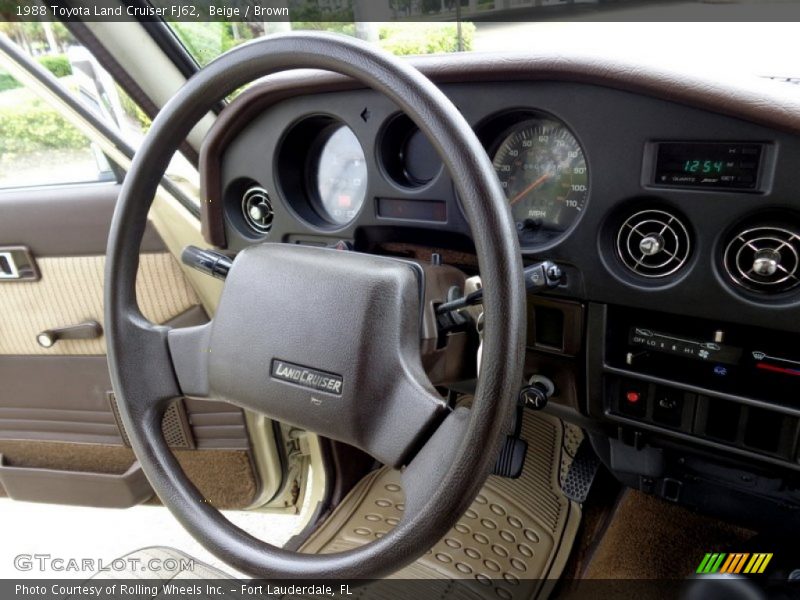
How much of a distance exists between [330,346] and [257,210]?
0.58m

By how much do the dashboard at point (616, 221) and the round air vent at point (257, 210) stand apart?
0.7 inches

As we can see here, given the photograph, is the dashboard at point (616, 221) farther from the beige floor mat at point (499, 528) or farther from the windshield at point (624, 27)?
the beige floor mat at point (499, 528)

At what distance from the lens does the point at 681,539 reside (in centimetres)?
147

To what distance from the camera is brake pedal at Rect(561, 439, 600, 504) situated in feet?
5.11

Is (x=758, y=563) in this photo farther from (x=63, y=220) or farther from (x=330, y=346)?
(x=63, y=220)

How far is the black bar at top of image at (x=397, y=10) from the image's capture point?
103 cm

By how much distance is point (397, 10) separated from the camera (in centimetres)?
117

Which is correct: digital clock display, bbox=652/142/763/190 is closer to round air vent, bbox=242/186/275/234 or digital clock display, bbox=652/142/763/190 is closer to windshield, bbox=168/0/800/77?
windshield, bbox=168/0/800/77

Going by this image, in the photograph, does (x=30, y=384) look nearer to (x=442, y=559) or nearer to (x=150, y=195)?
(x=150, y=195)

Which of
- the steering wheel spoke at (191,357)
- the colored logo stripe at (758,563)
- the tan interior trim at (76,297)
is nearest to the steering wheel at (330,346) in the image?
the steering wheel spoke at (191,357)

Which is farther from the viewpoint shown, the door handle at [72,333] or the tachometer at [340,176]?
the door handle at [72,333]

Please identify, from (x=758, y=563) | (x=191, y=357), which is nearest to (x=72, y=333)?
(x=191, y=357)

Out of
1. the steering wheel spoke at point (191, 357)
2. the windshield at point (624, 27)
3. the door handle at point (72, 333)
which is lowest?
the door handle at point (72, 333)

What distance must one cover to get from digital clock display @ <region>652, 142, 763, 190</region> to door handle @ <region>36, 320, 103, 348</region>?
1.32 metres
